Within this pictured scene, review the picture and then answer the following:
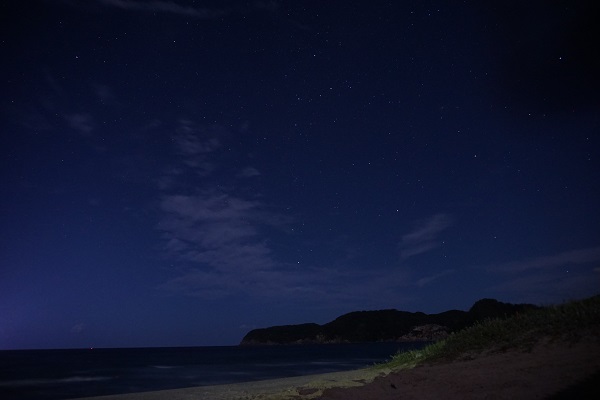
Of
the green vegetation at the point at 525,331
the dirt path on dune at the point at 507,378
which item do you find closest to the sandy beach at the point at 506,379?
the dirt path on dune at the point at 507,378

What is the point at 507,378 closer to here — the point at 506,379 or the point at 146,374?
the point at 506,379

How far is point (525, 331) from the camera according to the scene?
14461 mm

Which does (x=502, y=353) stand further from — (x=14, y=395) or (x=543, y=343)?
(x=14, y=395)

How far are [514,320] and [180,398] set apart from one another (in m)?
16.5

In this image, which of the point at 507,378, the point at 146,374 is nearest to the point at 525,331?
the point at 507,378

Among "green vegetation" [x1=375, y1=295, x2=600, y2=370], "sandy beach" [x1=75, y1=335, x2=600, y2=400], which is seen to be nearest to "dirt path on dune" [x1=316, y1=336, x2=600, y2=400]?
"sandy beach" [x1=75, y1=335, x2=600, y2=400]

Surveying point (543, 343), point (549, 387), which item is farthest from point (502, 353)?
point (549, 387)

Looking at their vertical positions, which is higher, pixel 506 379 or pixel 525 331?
pixel 525 331

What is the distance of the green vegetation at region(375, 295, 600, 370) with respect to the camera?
12.5 meters

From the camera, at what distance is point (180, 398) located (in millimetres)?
18969

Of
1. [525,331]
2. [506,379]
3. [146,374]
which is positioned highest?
[525,331]

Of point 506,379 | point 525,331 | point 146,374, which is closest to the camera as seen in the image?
point 506,379

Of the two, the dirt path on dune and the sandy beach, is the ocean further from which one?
the dirt path on dune

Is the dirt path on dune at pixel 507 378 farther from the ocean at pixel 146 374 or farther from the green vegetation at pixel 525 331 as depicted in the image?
the ocean at pixel 146 374
